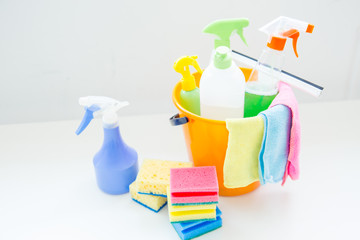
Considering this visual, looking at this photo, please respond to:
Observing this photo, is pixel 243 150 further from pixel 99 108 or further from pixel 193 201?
pixel 99 108

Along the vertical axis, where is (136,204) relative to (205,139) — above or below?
below

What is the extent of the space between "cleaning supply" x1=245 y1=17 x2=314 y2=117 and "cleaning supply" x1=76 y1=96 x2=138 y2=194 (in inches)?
10.4

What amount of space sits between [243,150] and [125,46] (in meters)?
0.49

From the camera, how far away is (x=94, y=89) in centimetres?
105

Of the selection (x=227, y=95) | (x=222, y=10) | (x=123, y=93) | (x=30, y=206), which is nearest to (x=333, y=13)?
(x=222, y=10)

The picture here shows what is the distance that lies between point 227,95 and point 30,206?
47cm

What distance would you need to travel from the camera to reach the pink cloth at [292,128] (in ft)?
2.21

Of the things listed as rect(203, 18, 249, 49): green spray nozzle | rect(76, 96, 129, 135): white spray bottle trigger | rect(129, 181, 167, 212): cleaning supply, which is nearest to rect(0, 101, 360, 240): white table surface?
rect(129, 181, 167, 212): cleaning supply

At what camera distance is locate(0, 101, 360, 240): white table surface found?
710mm

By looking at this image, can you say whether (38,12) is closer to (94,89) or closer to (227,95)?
(94,89)

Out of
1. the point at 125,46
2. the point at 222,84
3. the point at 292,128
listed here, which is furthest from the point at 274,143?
the point at 125,46

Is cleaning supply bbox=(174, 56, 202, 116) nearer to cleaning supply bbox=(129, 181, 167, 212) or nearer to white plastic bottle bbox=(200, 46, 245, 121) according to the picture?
white plastic bottle bbox=(200, 46, 245, 121)

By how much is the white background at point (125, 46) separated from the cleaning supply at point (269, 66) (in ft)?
0.91

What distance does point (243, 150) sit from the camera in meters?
0.67
